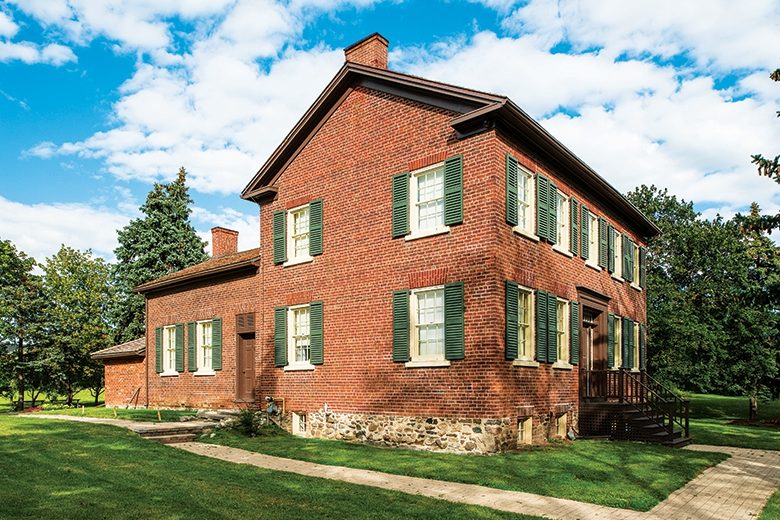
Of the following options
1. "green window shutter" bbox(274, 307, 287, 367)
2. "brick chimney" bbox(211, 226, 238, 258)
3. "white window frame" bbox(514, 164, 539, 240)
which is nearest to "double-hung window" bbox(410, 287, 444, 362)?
"white window frame" bbox(514, 164, 539, 240)

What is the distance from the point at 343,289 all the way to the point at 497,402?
530cm

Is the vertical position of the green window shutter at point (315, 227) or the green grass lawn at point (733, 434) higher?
the green window shutter at point (315, 227)

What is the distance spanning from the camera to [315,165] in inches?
705

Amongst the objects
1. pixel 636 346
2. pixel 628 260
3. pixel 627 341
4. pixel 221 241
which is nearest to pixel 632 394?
pixel 627 341

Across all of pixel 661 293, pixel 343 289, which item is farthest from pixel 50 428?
pixel 661 293

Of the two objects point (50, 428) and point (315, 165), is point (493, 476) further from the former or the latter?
point (50, 428)

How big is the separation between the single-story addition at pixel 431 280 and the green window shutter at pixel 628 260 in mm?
585

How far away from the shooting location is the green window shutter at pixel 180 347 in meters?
23.4

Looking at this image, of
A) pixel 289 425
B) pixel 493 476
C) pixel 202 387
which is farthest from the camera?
pixel 202 387

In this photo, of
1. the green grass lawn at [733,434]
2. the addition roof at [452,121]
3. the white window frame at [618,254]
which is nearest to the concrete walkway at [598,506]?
the green grass lawn at [733,434]

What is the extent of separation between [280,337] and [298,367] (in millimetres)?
1212

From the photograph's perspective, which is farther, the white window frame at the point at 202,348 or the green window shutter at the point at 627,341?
the white window frame at the point at 202,348

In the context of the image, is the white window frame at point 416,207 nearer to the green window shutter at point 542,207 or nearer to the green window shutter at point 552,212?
the green window shutter at point 542,207

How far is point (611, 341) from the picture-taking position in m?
19.7
